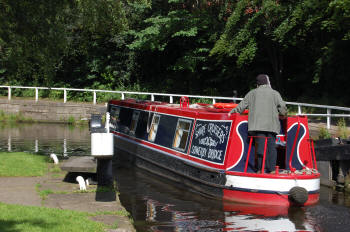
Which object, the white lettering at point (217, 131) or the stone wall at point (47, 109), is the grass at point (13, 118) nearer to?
the stone wall at point (47, 109)

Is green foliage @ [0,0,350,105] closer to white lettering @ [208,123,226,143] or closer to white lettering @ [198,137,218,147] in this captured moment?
white lettering @ [198,137,218,147]

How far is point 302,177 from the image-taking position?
9.34 meters

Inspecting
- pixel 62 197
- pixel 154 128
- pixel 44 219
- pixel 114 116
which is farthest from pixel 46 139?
pixel 44 219

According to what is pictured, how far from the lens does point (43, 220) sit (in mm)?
6574

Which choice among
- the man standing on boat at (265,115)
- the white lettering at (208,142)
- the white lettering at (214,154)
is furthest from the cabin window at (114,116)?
the man standing on boat at (265,115)

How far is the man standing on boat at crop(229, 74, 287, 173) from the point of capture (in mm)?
9203

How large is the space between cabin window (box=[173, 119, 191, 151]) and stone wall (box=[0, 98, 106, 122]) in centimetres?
1542

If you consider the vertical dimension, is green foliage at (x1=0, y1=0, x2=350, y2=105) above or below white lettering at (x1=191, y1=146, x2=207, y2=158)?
above

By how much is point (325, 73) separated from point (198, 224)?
15.7 m

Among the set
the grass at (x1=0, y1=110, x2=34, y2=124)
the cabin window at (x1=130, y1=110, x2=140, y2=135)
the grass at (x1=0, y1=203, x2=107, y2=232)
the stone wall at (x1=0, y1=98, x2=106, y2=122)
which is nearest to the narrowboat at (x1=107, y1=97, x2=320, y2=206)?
the cabin window at (x1=130, y1=110, x2=140, y2=135)

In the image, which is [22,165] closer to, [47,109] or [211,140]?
[211,140]

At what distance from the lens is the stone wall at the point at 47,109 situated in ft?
89.7

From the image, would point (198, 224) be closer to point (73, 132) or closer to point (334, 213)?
point (334, 213)

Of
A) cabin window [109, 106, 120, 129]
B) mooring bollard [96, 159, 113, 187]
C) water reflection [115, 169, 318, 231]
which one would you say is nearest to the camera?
water reflection [115, 169, 318, 231]
